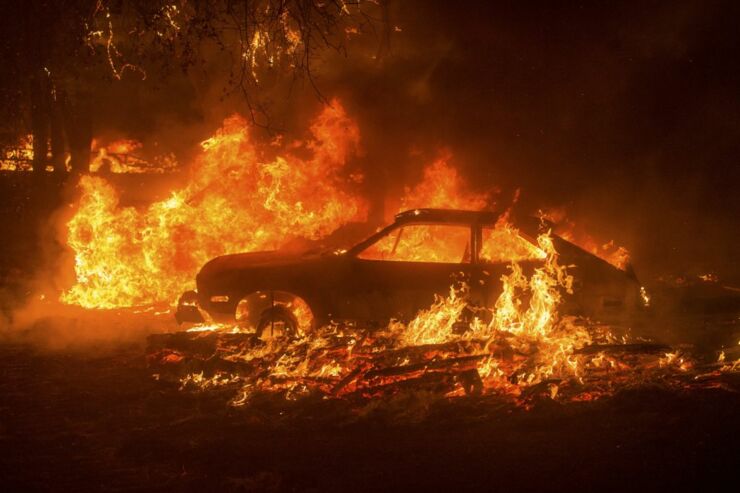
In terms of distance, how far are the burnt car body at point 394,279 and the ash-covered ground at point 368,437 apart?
0.88 meters

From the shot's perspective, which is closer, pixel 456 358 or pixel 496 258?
pixel 456 358

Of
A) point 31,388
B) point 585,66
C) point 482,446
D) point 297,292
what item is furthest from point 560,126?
point 31,388

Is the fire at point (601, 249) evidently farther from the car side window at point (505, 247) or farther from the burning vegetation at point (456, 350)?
the car side window at point (505, 247)

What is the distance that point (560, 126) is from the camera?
13.7 metres

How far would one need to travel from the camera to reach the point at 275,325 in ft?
25.1

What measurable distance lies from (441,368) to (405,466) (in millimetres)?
1751

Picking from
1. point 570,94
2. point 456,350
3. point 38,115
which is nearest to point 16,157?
point 38,115

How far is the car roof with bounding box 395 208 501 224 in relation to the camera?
776 centimetres

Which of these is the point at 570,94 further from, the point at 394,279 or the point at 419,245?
the point at 394,279

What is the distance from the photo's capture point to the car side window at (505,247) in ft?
25.0

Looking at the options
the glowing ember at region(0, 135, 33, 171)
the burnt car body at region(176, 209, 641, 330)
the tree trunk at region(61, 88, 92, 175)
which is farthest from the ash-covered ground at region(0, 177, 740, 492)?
the tree trunk at region(61, 88, 92, 175)

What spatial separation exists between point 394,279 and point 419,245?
61cm

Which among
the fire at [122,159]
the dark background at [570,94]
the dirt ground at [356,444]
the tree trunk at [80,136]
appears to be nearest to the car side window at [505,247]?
the dirt ground at [356,444]

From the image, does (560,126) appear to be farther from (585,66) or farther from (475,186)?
(475,186)
